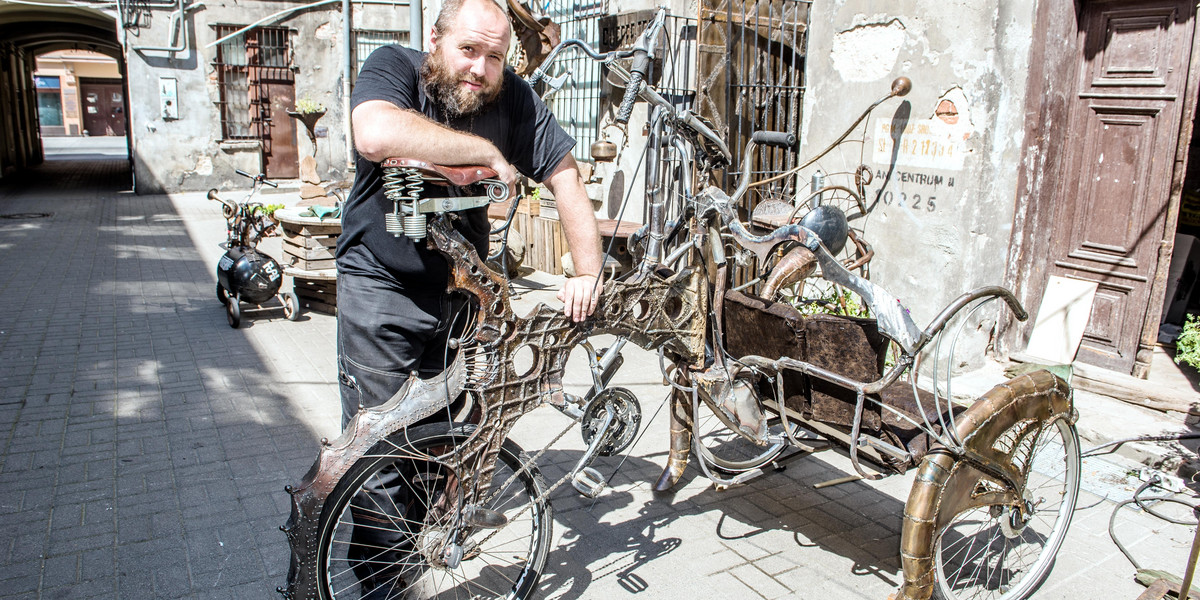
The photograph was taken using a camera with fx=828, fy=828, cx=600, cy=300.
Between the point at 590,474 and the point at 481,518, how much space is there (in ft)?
1.47

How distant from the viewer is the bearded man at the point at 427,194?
2.45 metres

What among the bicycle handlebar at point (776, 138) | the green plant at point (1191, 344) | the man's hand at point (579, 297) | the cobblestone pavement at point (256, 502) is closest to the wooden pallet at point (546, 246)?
the cobblestone pavement at point (256, 502)

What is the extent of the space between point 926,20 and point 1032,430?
341 cm

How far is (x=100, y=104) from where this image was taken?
41469mm

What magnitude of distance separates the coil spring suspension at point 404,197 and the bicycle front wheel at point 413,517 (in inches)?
25.5

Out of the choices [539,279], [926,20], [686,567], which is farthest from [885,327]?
[539,279]

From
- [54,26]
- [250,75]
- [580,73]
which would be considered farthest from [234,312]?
[54,26]

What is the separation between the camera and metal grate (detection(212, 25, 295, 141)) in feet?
54.9

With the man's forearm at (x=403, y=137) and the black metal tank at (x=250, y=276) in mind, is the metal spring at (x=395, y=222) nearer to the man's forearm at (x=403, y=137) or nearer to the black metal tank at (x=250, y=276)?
the man's forearm at (x=403, y=137)

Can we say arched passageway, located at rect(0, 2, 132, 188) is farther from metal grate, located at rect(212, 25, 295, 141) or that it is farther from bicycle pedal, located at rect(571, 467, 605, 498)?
bicycle pedal, located at rect(571, 467, 605, 498)

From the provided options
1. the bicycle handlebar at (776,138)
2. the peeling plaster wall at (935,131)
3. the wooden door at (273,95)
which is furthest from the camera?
the wooden door at (273,95)

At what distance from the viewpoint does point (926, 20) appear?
17.8 feet

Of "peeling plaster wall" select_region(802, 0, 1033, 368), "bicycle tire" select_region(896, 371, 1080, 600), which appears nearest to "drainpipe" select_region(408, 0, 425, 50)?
"peeling plaster wall" select_region(802, 0, 1033, 368)

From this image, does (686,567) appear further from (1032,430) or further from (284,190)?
(284,190)
